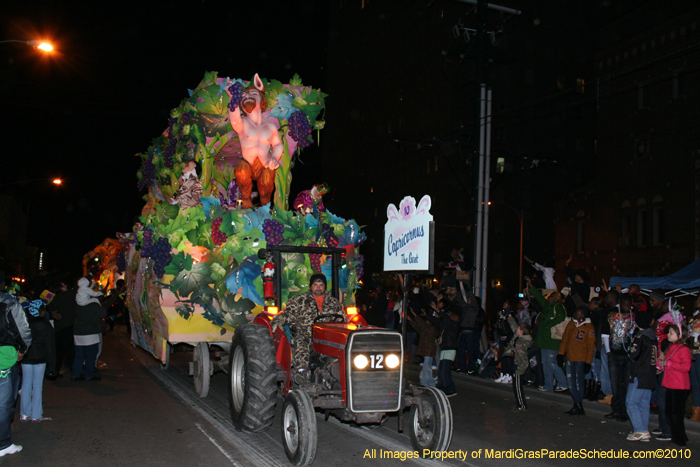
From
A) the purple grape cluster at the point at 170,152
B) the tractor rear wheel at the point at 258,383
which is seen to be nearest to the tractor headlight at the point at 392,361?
the tractor rear wheel at the point at 258,383

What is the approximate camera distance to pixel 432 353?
10945mm

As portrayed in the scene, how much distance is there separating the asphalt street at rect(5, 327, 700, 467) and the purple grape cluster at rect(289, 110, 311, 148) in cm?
485

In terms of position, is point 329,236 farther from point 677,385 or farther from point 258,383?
point 677,385

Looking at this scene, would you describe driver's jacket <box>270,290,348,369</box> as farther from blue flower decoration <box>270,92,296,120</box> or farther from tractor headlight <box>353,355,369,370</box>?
blue flower decoration <box>270,92,296,120</box>

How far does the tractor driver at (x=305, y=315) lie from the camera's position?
706cm

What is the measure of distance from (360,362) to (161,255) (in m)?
4.66

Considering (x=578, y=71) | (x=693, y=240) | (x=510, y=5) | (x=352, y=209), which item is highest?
(x=510, y=5)

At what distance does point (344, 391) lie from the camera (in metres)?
6.15

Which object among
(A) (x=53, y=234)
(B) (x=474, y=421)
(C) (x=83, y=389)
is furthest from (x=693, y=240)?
(A) (x=53, y=234)

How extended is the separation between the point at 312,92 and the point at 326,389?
20.9 ft

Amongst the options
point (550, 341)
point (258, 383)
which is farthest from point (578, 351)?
point (258, 383)

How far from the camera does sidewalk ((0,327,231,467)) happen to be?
251 inches

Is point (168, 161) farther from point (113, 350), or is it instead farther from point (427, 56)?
point (427, 56)

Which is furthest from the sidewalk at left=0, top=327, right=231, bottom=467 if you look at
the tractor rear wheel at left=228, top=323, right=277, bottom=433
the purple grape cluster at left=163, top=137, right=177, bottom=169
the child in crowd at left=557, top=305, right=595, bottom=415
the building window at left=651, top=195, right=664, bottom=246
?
the building window at left=651, top=195, right=664, bottom=246
